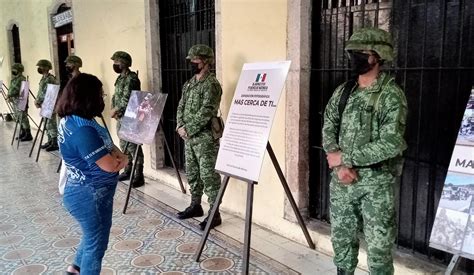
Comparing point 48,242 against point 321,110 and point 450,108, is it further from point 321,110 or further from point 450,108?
point 450,108

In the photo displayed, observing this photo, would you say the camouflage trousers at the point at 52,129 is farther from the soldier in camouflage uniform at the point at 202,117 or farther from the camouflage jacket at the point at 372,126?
the camouflage jacket at the point at 372,126

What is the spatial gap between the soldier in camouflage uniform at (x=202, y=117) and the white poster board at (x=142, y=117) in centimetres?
38

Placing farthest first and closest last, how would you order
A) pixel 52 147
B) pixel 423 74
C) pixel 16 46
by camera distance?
1. pixel 16 46
2. pixel 52 147
3. pixel 423 74

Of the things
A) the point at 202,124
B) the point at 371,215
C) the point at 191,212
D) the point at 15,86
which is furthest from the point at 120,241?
the point at 15,86

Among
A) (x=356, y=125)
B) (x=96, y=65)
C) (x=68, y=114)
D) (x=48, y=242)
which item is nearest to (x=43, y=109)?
(x=96, y=65)

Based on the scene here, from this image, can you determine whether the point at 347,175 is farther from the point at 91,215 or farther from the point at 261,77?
the point at 91,215

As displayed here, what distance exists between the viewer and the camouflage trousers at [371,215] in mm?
2035

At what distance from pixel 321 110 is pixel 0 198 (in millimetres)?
3480

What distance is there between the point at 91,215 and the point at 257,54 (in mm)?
1832

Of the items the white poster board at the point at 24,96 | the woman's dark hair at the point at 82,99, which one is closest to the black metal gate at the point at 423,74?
the woman's dark hair at the point at 82,99

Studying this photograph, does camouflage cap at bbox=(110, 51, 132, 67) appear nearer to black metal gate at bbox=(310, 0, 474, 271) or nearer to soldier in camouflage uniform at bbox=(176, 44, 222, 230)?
soldier in camouflage uniform at bbox=(176, 44, 222, 230)

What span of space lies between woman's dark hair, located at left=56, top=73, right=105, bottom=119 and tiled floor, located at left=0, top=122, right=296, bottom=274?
118cm

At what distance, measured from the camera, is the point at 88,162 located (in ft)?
6.64

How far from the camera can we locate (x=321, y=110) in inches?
118
